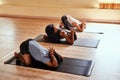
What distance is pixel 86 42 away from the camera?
15.0 feet

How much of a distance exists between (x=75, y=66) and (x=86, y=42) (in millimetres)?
1293

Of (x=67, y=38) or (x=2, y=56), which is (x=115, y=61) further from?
(x=2, y=56)

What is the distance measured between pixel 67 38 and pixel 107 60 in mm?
1151

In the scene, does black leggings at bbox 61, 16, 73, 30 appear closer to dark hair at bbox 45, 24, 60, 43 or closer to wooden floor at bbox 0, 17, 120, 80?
wooden floor at bbox 0, 17, 120, 80

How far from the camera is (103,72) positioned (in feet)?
10.5

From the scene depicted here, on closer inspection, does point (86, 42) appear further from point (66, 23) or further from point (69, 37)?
point (66, 23)

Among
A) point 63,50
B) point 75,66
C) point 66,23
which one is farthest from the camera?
point 66,23

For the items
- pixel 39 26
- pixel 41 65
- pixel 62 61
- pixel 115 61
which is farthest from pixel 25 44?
pixel 39 26

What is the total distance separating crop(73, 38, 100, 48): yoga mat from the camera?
4371mm

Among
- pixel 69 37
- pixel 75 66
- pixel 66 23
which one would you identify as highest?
pixel 66 23

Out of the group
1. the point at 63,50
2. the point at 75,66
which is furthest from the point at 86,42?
the point at 75,66

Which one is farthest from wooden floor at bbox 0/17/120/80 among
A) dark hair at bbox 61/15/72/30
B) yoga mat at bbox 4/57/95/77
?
dark hair at bbox 61/15/72/30

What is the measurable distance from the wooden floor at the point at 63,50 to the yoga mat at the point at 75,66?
0.08m

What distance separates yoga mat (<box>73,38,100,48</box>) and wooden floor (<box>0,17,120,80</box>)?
117mm
